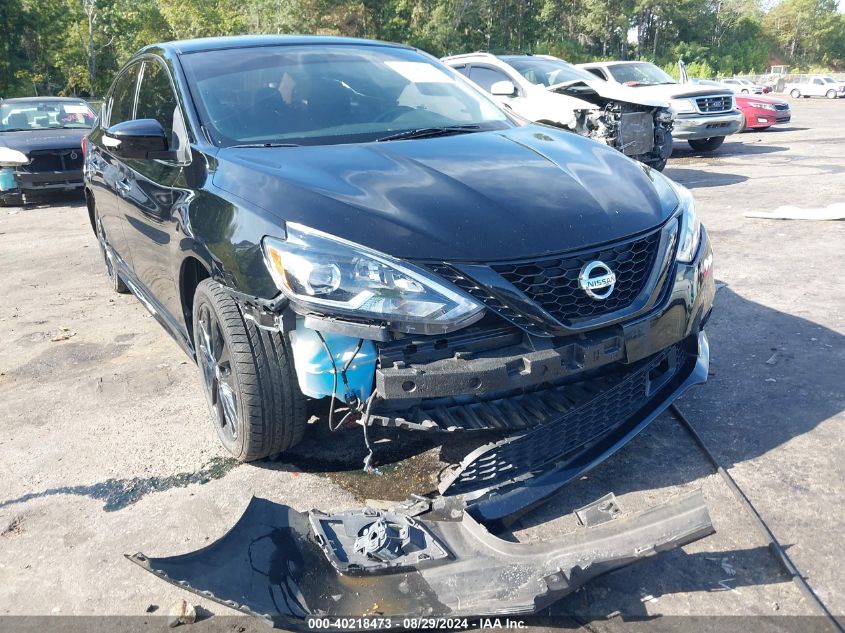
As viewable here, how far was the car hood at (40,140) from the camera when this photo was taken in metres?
10.3

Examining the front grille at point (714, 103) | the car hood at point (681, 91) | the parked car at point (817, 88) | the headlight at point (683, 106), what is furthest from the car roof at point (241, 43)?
the parked car at point (817, 88)

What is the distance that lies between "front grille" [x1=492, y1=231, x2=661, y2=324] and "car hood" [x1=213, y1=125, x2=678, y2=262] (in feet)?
0.15

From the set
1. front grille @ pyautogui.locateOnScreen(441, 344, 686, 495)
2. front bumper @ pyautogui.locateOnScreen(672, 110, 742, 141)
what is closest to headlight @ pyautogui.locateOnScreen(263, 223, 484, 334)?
front grille @ pyautogui.locateOnScreen(441, 344, 686, 495)

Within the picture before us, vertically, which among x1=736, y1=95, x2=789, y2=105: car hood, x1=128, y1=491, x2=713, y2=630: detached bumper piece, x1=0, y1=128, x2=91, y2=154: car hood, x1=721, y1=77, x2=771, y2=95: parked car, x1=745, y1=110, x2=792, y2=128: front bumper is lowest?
x1=721, y1=77, x2=771, y2=95: parked car

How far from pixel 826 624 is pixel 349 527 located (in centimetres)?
143

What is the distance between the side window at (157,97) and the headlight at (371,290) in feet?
4.76

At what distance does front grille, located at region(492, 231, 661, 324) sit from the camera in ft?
7.85

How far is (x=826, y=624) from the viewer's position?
6.86 ft

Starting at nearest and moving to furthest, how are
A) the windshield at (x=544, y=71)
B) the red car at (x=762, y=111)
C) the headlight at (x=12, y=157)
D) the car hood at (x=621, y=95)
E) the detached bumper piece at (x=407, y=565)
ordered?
the detached bumper piece at (x=407, y=565), the car hood at (x=621, y=95), the headlight at (x=12, y=157), the windshield at (x=544, y=71), the red car at (x=762, y=111)

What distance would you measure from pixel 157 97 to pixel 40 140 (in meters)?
7.79

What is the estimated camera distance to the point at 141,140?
3.31 meters

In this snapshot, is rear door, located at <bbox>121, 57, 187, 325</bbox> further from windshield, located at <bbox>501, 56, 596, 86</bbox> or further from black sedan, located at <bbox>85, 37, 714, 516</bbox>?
windshield, located at <bbox>501, 56, 596, 86</bbox>

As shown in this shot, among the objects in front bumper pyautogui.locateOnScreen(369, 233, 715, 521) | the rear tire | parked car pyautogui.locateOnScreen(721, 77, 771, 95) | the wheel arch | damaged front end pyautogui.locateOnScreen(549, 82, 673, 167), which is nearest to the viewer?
front bumper pyautogui.locateOnScreen(369, 233, 715, 521)

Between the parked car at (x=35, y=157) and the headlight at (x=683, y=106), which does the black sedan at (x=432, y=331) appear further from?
the headlight at (x=683, y=106)
